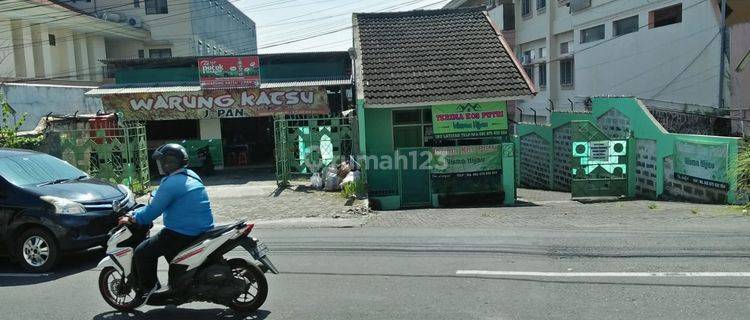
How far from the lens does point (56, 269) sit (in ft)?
24.8

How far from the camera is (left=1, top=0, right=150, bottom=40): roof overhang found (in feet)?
88.8

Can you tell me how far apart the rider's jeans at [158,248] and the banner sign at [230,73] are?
16035 millimetres

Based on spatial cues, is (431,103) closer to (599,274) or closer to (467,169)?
(467,169)

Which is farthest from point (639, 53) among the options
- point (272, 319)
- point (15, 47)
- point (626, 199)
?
point (15, 47)

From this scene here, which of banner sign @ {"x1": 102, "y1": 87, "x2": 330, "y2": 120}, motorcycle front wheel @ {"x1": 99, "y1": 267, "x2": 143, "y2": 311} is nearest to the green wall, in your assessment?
banner sign @ {"x1": 102, "y1": 87, "x2": 330, "y2": 120}

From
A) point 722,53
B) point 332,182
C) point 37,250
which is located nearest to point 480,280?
point 37,250

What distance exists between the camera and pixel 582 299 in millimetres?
5590

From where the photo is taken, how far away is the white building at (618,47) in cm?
1808

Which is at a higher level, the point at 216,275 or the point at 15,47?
the point at 15,47

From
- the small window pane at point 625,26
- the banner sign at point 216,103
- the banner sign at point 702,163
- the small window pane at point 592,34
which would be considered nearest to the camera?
the banner sign at point 702,163

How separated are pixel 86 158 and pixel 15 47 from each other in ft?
53.2

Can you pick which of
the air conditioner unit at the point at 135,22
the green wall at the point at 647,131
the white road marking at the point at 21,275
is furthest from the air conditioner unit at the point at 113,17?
the white road marking at the point at 21,275

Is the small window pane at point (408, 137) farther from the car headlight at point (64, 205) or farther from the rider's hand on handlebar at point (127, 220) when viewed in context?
the rider's hand on handlebar at point (127, 220)

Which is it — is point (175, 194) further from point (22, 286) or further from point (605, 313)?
point (605, 313)
